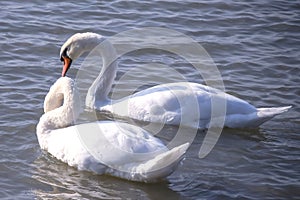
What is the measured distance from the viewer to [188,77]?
10320 millimetres

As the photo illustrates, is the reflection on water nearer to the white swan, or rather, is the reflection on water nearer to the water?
the water

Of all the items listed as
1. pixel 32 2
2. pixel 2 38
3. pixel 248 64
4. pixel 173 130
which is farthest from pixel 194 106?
pixel 32 2

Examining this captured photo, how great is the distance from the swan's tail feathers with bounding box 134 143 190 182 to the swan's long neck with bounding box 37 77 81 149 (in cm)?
111

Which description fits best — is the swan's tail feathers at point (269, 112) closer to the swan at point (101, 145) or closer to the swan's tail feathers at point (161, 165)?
the swan at point (101, 145)

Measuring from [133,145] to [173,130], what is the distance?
1728mm

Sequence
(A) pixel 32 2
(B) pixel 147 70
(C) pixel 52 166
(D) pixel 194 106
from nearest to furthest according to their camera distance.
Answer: (C) pixel 52 166, (D) pixel 194 106, (B) pixel 147 70, (A) pixel 32 2

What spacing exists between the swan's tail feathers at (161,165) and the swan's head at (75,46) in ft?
8.59

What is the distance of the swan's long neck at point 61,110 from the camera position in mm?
7840

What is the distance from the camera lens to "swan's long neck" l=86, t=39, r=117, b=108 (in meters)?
9.59

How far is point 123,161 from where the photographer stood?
7238mm

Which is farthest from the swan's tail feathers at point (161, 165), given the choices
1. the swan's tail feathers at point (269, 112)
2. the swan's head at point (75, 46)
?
the swan's head at point (75, 46)

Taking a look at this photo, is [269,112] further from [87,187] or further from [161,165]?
[87,187]

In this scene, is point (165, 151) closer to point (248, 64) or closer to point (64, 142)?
point (64, 142)

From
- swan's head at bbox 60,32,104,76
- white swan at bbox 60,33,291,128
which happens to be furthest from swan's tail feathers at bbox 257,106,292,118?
swan's head at bbox 60,32,104,76
